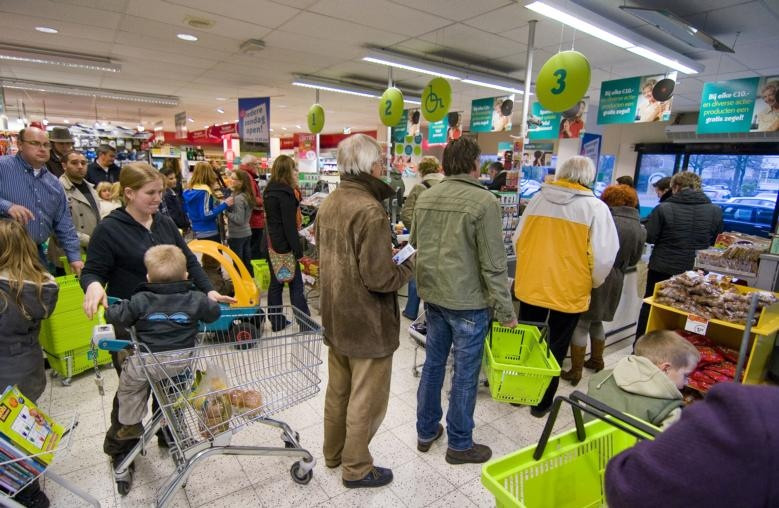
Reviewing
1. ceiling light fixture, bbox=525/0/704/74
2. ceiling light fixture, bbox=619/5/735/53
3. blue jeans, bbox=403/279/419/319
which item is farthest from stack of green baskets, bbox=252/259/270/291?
ceiling light fixture, bbox=619/5/735/53

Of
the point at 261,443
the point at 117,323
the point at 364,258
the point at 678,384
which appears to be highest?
the point at 364,258

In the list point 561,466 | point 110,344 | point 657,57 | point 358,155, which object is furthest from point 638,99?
point 110,344

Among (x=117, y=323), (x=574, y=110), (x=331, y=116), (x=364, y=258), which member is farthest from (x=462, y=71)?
(x=331, y=116)

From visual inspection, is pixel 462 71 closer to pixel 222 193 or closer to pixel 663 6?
pixel 663 6

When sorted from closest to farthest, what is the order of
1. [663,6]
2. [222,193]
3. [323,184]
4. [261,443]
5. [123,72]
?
[261,443]
[663,6]
[222,193]
[323,184]
[123,72]

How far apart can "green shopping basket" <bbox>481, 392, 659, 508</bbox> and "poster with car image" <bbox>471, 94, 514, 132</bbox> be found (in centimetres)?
692

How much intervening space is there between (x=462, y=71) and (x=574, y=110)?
1.92 meters

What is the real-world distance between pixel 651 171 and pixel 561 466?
11998mm

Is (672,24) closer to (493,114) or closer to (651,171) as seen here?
(493,114)

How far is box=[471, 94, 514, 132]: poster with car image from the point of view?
25.2 ft

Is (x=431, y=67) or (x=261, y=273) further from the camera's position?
(x=431, y=67)

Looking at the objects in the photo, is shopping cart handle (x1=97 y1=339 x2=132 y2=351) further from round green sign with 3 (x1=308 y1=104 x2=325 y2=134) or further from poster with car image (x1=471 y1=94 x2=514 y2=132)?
round green sign with 3 (x1=308 y1=104 x2=325 y2=134)

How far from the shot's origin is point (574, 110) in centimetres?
673

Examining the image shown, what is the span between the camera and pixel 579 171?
2723 millimetres
